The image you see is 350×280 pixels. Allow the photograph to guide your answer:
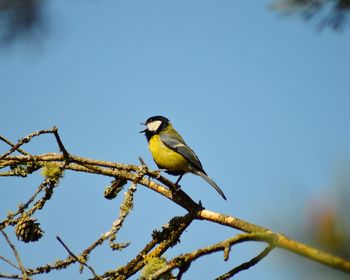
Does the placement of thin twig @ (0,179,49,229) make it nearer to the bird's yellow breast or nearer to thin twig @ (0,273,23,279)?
thin twig @ (0,273,23,279)

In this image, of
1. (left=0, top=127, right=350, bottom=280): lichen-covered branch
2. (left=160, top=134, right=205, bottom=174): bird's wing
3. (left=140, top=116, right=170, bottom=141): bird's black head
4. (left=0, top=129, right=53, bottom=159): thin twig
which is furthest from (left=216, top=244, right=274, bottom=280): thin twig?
(left=140, top=116, right=170, bottom=141): bird's black head

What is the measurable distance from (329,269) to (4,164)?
2.10m

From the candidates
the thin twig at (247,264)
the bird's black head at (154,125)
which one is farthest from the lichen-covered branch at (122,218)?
the bird's black head at (154,125)

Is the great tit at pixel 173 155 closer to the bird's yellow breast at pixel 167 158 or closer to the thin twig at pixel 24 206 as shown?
the bird's yellow breast at pixel 167 158

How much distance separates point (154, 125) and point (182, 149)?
3.04 feet

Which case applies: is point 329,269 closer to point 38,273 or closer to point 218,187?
point 38,273

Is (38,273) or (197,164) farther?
(197,164)

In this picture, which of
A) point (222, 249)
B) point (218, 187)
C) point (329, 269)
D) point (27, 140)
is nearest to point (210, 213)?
point (222, 249)

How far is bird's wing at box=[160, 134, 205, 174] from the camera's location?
5.31 m

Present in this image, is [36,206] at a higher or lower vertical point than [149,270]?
higher

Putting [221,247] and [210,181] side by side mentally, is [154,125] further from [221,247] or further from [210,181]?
[221,247]

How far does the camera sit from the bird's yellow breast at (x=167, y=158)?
212 inches

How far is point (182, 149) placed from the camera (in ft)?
18.1

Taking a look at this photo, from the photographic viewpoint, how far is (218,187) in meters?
4.89
